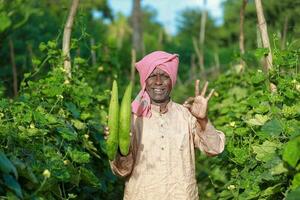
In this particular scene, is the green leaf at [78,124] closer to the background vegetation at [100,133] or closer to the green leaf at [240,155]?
the background vegetation at [100,133]

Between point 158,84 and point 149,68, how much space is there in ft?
0.37


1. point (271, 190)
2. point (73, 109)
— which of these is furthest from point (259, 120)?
point (73, 109)

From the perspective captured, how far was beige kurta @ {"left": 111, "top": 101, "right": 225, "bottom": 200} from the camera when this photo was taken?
13.4 feet

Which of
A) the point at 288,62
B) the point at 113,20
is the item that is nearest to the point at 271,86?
the point at 288,62

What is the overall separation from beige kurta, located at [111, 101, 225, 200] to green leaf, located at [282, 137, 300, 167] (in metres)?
0.80

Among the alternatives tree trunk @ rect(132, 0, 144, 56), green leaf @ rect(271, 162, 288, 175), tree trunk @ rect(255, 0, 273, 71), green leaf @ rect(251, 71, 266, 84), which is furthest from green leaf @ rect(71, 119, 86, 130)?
tree trunk @ rect(132, 0, 144, 56)

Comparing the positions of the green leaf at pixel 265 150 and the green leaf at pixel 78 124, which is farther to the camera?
the green leaf at pixel 78 124

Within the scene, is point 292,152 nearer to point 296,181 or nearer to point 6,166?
point 296,181

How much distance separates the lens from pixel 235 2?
2822 centimetres

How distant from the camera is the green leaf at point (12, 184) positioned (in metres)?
3.10

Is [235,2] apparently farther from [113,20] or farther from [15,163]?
[15,163]

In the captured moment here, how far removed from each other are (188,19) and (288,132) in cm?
3203

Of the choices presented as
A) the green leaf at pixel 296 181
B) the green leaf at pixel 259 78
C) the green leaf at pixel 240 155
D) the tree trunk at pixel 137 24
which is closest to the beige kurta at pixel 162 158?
the green leaf at pixel 240 155

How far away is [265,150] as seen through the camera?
427 cm
